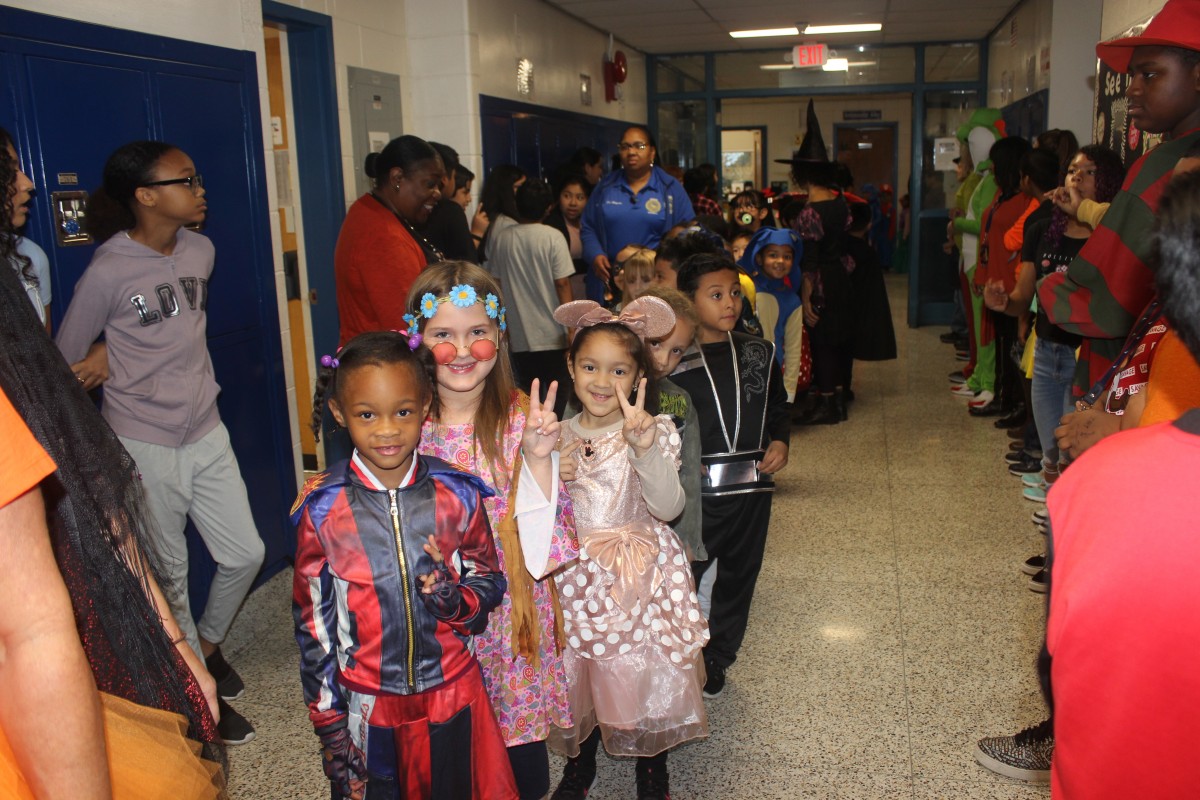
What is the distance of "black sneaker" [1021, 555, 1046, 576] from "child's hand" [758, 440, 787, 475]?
1.52 metres

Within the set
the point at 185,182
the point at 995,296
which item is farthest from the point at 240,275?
the point at 995,296

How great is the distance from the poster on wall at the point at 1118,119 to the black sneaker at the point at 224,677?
363 centimetres

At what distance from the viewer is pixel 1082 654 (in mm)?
948

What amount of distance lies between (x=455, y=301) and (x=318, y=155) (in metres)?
2.71

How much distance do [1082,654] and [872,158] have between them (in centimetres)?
1673

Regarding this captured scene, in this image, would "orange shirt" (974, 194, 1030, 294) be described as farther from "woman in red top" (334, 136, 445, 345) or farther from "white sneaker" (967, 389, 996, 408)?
"woman in red top" (334, 136, 445, 345)

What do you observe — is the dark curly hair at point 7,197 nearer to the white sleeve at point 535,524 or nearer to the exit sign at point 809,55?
the white sleeve at point 535,524

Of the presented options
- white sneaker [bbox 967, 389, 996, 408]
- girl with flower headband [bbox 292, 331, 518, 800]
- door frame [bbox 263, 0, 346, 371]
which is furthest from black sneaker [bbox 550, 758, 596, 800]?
white sneaker [bbox 967, 389, 996, 408]

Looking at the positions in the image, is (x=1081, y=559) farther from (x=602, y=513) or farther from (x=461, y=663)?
(x=602, y=513)

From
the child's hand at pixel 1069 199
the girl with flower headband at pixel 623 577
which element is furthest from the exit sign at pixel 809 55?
the girl with flower headband at pixel 623 577

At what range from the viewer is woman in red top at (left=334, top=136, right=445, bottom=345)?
338 cm

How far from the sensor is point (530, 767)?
223 cm

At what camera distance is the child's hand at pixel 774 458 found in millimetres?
2846

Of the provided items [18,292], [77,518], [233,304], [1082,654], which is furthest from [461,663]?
[233,304]
